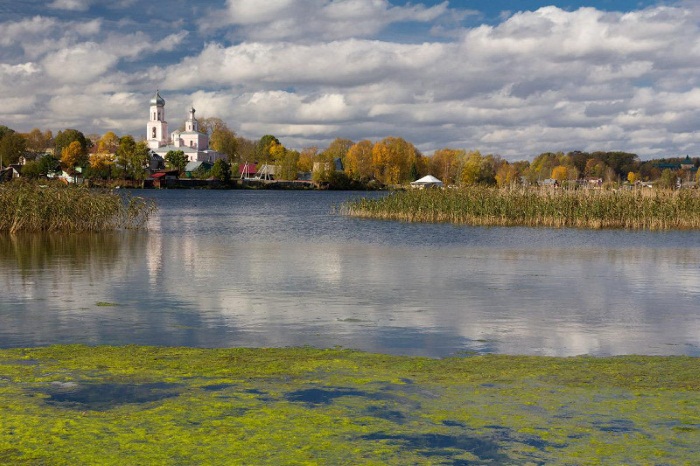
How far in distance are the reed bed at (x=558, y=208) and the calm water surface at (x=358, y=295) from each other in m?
10.3

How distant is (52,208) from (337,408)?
2851 centimetres

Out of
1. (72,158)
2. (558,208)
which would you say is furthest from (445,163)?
(558,208)

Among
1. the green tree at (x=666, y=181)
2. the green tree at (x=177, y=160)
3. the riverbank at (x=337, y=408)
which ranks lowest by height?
the riverbank at (x=337, y=408)

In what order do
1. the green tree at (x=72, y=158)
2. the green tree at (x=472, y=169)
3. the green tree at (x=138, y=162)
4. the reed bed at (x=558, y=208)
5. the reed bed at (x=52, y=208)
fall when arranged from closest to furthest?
the reed bed at (x=52, y=208) → the reed bed at (x=558, y=208) → the green tree at (x=472, y=169) → the green tree at (x=138, y=162) → the green tree at (x=72, y=158)

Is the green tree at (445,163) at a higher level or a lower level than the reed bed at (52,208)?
higher

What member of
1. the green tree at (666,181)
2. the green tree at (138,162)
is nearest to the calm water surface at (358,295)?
the green tree at (666,181)

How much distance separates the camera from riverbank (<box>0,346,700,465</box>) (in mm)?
7527

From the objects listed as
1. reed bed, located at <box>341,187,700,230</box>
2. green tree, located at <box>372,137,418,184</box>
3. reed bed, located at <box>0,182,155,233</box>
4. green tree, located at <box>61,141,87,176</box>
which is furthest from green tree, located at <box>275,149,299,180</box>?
reed bed, located at <box>0,182,155,233</box>

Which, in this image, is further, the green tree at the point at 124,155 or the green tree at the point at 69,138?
the green tree at the point at 69,138

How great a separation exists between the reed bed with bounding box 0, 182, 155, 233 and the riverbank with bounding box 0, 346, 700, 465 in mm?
23859

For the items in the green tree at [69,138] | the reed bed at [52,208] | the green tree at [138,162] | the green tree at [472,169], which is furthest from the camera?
the green tree at [69,138]

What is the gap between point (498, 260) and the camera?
27531 mm

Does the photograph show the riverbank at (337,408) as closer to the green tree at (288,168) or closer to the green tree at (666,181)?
the green tree at (666,181)

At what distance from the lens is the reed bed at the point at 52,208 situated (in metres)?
33.6
